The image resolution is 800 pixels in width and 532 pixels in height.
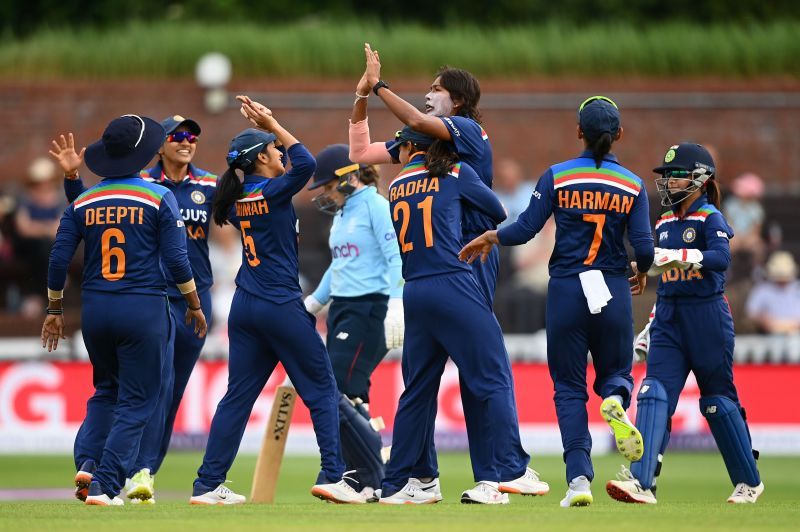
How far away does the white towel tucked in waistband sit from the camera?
29.7ft

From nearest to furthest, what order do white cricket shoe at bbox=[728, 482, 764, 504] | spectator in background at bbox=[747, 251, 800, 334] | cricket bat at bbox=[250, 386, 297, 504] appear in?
white cricket shoe at bbox=[728, 482, 764, 504] → cricket bat at bbox=[250, 386, 297, 504] → spectator in background at bbox=[747, 251, 800, 334]

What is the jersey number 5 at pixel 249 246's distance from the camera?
32.2 feet

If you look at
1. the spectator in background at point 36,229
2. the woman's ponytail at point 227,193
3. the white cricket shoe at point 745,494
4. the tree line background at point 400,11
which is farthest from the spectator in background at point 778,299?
the woman's ponytail at point 227,193

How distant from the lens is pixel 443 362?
370 inches

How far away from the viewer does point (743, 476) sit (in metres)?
9.95

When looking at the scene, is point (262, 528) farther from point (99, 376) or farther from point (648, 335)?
point (648, 335)

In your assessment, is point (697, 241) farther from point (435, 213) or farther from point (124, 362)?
point (124, 362)

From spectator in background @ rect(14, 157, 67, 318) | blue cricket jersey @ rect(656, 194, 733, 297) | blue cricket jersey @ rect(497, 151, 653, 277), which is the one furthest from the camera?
spectator in background @ rect(14, 157, 67, 318)

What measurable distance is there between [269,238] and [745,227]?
10.8 meters

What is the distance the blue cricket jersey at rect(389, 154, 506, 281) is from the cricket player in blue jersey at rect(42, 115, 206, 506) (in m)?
1.52

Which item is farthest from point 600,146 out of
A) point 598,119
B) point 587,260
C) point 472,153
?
point 472,153

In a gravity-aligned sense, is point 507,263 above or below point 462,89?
below

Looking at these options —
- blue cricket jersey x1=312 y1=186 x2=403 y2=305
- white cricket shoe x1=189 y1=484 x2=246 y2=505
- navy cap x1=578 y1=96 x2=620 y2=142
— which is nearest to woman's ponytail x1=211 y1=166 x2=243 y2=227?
blue cricket jersey x1=312 y1=186 x2=403 y2=305

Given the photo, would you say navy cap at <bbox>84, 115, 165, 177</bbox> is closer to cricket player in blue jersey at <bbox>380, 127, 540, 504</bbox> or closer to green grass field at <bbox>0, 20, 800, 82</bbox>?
cricket player in blue jersey at <bbox>380, 127, 540, 504</bbox>
